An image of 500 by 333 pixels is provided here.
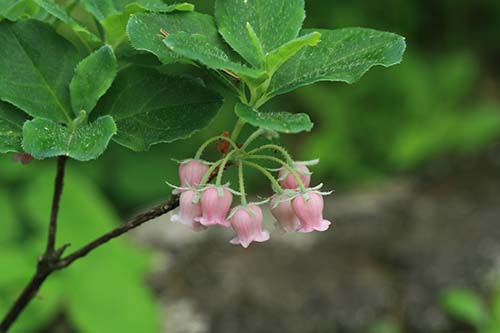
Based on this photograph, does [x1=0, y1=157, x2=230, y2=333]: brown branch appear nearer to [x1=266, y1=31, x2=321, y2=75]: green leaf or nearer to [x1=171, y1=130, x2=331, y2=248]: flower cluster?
[x1=171, y1=130, x2=331, y2=248]: flower cluster

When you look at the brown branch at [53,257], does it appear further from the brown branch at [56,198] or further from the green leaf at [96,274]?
the green leaf at [96,274]

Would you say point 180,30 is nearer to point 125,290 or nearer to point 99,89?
point 99,89

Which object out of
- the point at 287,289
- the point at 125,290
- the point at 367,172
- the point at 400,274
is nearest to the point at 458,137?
the point at 367,172

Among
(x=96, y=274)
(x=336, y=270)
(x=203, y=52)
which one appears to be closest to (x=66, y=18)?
(x=203, y=52)

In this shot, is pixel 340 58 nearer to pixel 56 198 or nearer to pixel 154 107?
pixel 154 107

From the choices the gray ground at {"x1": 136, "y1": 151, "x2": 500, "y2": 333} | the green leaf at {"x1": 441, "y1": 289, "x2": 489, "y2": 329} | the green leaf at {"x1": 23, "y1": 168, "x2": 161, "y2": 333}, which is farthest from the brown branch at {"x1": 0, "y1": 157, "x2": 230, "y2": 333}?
the green leaf at {"x1": 441, "y1": 289, "x2": 489, "y2": 329}

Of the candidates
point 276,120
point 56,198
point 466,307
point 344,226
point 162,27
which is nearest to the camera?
point 276,120
